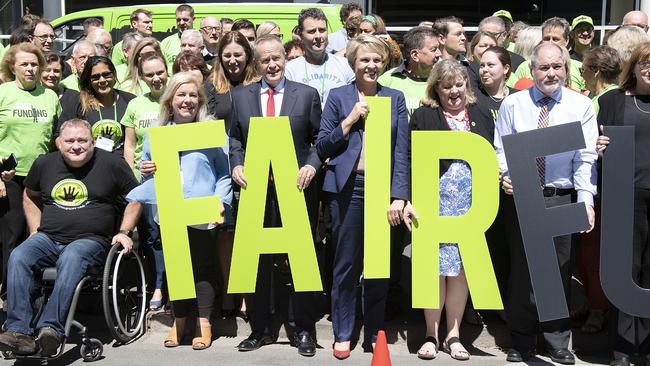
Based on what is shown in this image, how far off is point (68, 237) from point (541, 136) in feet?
10.7

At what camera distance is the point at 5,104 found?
23.1ft

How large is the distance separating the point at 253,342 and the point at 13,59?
9.47 ft

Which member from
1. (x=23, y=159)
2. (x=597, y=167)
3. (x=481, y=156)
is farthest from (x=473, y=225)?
(x=23, y=159)

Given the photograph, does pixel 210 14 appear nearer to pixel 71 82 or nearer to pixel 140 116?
pixel 71 82

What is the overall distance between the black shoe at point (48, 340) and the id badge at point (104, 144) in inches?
60.9

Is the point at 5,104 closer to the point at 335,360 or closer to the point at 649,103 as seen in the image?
the point at 335,360

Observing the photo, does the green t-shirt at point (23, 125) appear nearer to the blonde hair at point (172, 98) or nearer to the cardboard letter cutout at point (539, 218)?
the blonde hair at point (172, 98)

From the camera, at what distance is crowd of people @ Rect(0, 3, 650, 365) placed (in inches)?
237

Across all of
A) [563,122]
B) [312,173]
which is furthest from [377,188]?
[563,122]

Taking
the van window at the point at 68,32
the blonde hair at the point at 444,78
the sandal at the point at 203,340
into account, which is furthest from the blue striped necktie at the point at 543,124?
the van window at the point at 68,32

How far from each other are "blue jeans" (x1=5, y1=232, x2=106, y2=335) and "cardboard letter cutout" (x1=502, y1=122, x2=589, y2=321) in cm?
286

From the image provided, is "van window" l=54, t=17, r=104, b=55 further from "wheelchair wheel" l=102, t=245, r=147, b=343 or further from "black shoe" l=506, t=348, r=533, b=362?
"black shoe" l=506, t=348, r=533, b=362

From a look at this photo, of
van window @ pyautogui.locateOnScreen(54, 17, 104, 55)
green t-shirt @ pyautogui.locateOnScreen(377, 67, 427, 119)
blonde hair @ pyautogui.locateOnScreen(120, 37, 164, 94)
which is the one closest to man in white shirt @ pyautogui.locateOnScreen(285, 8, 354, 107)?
green t-shirt @ pyautogui.locateOnScreen(377, 67, 427, 119)

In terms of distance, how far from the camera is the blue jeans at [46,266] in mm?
6047
